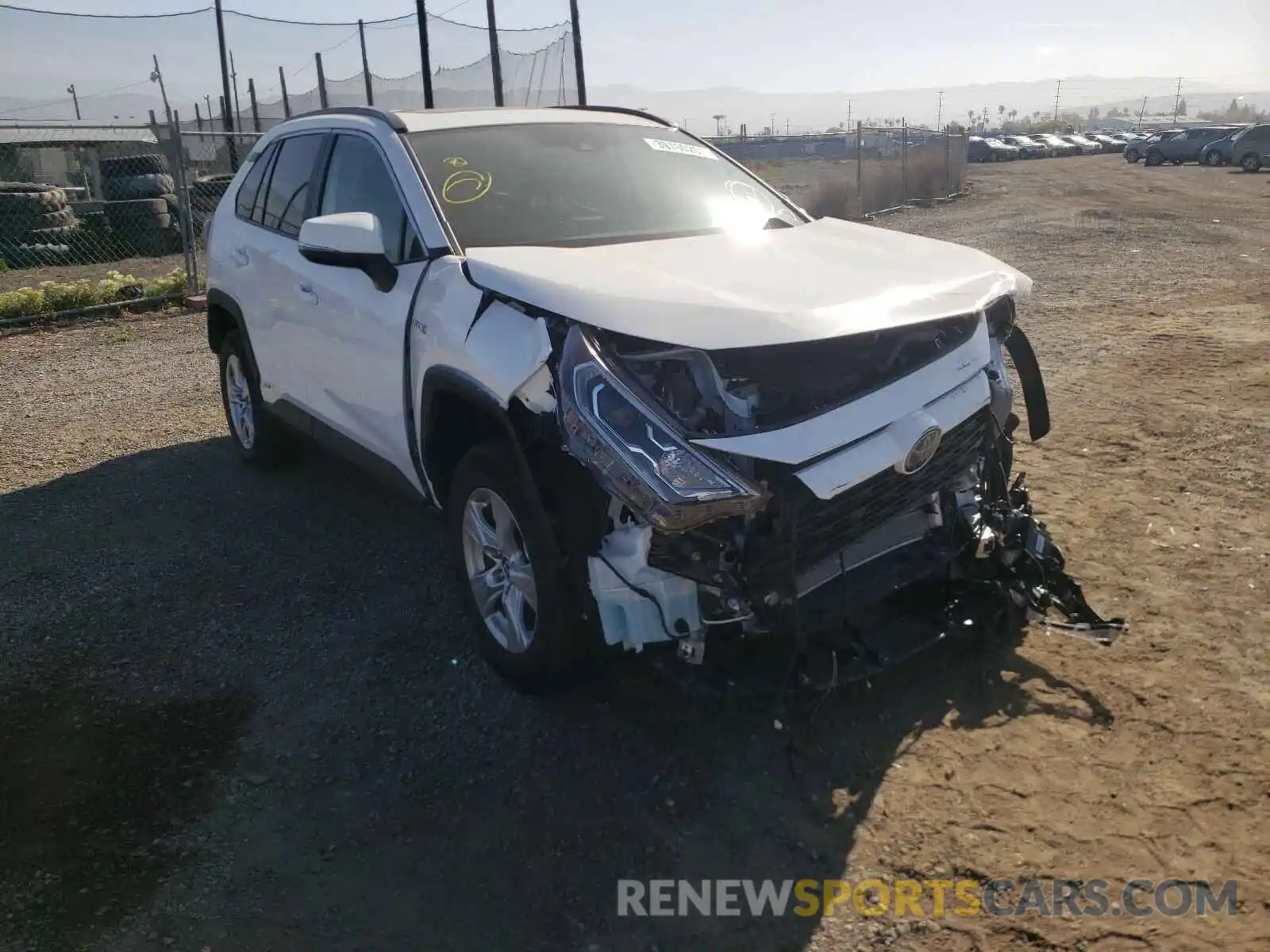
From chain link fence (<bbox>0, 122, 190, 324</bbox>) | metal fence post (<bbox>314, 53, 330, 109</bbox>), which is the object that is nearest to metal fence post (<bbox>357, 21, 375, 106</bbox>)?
metal fence post (<bbox>314, 53, 330, 109</bbox>)

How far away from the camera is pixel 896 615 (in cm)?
331

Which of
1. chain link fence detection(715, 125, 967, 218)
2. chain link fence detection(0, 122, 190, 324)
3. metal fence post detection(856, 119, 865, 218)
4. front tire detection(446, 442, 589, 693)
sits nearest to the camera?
front tire detection(446, 442, 589, 693)

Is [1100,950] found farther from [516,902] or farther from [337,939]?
[337,939]

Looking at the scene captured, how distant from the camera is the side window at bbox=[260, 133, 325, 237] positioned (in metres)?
4.82

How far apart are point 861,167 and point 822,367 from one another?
18.6 metres

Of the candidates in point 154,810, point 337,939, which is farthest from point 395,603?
point 337,939

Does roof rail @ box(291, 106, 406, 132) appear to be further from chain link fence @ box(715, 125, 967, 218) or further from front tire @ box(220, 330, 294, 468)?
chain link fence @ box(715, 125, 967, 218)

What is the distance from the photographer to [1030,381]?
3.91 m

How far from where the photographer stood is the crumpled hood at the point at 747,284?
2748mm

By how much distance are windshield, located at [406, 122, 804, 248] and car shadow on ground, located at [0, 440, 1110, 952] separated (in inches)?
62.7

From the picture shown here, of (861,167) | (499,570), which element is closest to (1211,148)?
(861,167)

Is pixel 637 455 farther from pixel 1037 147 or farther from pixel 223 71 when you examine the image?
pixel 1037 147

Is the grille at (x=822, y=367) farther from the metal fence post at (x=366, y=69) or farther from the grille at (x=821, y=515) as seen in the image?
the metal fence post at (x=366, y=69)

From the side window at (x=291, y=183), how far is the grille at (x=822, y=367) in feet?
9.33
